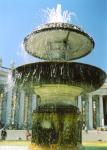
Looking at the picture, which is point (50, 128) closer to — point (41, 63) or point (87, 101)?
point (41, 63)

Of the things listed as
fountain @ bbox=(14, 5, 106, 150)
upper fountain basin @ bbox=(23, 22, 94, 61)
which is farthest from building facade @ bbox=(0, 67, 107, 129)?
fountain @ bbox=(14, 5, 106, 150)

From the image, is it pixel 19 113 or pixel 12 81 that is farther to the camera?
pixel 19 113

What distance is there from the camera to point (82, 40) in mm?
13672

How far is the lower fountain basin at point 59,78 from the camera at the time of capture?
10.8 meters

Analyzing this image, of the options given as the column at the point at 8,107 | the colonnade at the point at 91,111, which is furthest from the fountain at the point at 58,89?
the colonnade at the point at 91,111

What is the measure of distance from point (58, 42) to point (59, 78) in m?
3.28

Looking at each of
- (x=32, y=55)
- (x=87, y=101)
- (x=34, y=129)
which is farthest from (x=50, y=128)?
(x=87, y=101)

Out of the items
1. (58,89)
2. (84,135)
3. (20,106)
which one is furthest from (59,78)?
(20,106)

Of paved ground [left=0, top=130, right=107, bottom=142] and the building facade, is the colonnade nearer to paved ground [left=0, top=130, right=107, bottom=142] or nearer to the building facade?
the building facade

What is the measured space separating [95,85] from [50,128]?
252cm

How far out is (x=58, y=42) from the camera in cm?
1395

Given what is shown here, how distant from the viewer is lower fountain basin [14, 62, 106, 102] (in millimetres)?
10820

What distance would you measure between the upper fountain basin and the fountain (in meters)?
0.04

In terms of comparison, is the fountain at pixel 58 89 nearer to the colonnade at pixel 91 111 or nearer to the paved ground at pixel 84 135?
the paved ground at pixel 84 135
